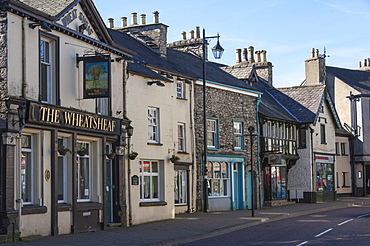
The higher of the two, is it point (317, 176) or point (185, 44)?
point (185, 44)

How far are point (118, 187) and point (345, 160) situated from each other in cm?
3552

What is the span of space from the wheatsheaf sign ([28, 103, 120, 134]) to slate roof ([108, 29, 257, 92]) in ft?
13.0

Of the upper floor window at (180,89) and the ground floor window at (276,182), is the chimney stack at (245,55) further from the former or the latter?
the upper floor window at (180,89)

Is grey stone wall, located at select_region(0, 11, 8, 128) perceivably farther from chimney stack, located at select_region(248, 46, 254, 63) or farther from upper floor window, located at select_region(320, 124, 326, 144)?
chimney stack, located at select_region(248, 46, 254, 63)

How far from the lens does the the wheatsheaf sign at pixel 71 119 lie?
18.7m

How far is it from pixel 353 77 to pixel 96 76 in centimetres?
4199

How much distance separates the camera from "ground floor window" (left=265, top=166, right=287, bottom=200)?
40875mm

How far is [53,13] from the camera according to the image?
66.9 ft

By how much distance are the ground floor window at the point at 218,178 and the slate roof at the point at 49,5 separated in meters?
15.3

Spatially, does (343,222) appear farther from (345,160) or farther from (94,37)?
(345,160)

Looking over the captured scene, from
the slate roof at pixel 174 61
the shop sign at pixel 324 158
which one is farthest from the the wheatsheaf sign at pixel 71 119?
the shop sign at pixel 324 158

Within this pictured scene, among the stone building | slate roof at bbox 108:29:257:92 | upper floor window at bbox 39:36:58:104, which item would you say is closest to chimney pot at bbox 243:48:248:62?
slate roof at bbox 108:29:257:92

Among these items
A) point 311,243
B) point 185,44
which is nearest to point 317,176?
point 185,44

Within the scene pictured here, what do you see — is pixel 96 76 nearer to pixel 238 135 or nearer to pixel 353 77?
pixel 238 135
